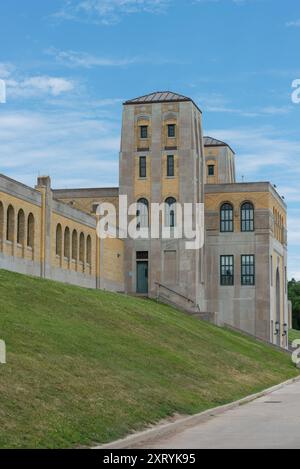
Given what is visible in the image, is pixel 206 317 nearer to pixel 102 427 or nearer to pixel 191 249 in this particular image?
pixel 191 249

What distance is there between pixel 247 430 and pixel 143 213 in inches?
1909

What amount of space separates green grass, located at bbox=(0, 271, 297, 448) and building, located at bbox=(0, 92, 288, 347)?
15.4 meters

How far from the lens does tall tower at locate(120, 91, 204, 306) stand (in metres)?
68.6

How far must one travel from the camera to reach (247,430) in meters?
21.6

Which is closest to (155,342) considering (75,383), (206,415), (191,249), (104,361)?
(104,361)

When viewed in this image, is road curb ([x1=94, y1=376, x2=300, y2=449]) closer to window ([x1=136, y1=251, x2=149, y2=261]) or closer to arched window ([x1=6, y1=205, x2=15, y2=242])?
arched window ([x1=6, y1=205, x2=15, y2=242])

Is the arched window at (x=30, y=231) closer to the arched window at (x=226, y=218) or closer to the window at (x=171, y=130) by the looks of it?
the window at (x=171, y=130)

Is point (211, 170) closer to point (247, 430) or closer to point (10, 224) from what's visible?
point (10, 224)

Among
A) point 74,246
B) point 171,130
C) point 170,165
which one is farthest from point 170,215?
point 74,246

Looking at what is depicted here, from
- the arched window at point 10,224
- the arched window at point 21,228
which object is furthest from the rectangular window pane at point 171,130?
the arched window at point 10,224

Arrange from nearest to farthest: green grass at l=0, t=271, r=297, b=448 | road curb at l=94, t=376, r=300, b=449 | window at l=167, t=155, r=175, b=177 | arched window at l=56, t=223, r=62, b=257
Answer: road curb at l=94, t=376, r=300, b=449
green grass at l=0, t=271, r=297, b=448
arched window at l=56, t=223, r=62, b=257
window at l=167, t=155, r=175, b=177

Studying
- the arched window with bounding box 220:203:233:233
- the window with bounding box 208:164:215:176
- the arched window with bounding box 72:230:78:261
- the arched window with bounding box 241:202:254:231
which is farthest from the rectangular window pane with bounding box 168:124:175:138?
the window with bounding box 208:164:215:176

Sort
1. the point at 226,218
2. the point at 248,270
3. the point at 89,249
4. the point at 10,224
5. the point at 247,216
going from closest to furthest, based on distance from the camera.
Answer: the point at 10,224 → the point at 89,249 → the point at 248,270 → the point at 247,216 → the point at 226,218

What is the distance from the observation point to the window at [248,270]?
240 feet
